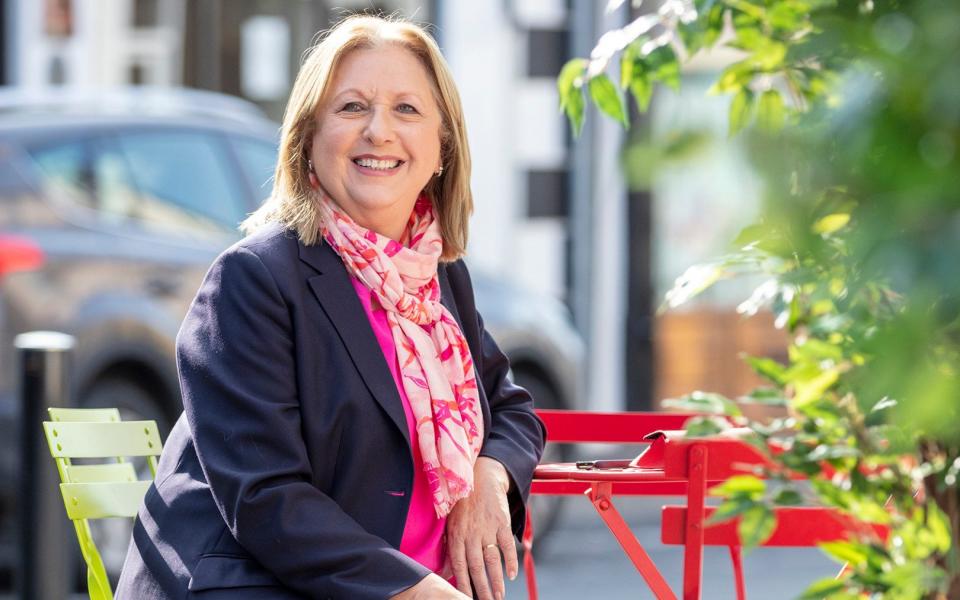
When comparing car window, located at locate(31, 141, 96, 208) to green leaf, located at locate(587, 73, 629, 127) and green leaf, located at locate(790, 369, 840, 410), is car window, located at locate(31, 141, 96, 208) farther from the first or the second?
green leaf, located at locate(790, 369, 840, 410)

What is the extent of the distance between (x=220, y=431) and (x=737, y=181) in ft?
4.98

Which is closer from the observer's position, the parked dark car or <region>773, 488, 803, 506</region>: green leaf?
<region>773, 488, 803, 506</region>: green leaf

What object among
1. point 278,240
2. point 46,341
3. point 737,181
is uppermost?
point 737,181

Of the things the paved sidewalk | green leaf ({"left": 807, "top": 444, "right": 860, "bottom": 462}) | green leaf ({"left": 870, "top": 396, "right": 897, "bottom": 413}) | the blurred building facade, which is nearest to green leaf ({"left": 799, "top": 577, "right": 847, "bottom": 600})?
green leaf ({"left": 807, "top": 444, "right": 860, "bottom": 462})

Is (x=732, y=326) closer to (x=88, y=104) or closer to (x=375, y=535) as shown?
(x=88, y=104)

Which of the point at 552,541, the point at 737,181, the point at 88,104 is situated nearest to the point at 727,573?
the point at 552,541

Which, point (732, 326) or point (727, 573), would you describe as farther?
point (732, 326)

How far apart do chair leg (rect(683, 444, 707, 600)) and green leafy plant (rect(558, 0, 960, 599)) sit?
723mm

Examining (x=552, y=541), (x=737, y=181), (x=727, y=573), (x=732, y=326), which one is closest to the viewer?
(x=737, y=181)

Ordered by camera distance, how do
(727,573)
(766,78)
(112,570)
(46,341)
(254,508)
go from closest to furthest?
(766,78), (254,508), (46,341), (112,570), (727,573)

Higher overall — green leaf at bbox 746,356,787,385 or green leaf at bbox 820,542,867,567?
green leaf at bbox 746,356,787,385

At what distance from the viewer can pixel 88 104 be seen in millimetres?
6832

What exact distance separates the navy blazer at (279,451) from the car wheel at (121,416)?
12.0 ft

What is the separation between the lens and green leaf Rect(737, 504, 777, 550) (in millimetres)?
1446
